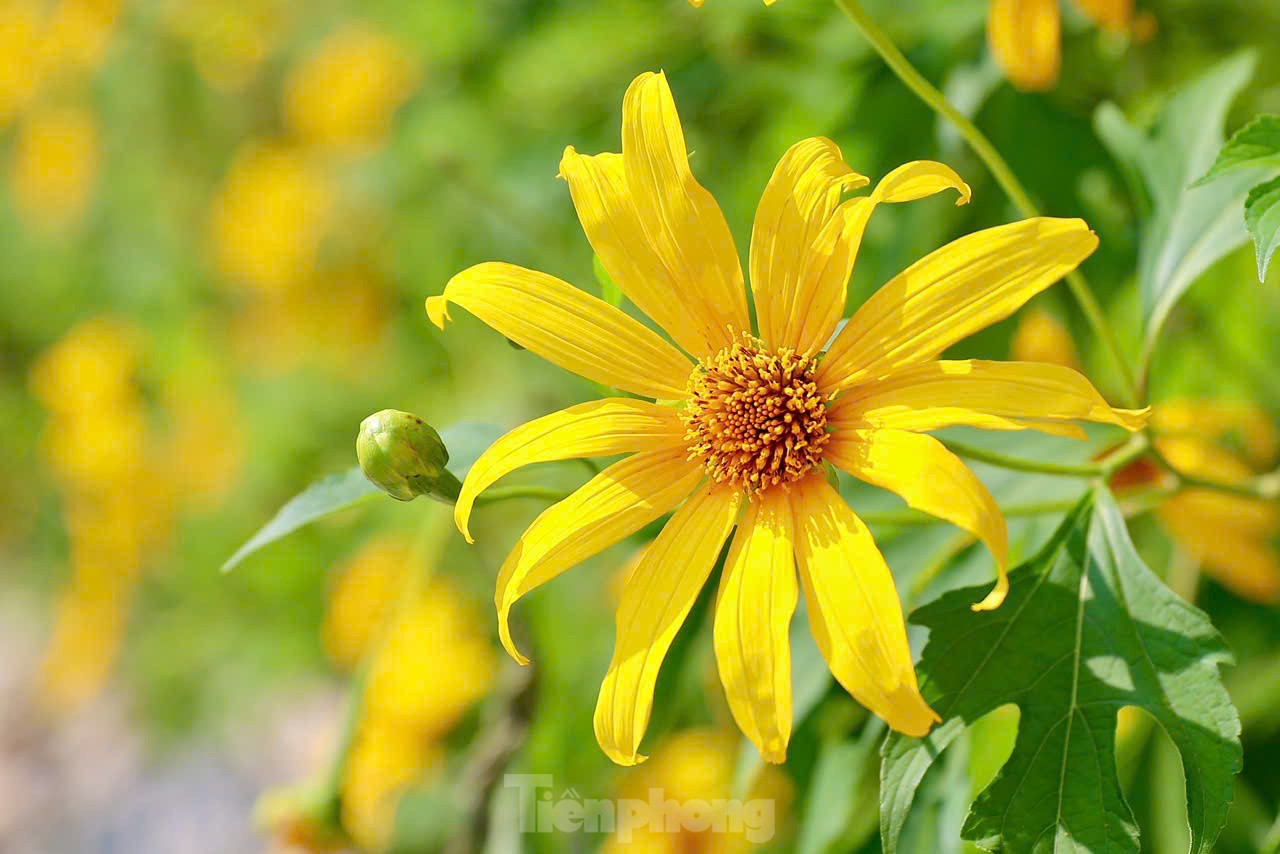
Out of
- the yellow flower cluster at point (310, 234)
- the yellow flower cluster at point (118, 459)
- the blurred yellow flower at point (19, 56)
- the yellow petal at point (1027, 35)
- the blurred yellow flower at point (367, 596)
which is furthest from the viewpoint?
the blurred yellow flower at point (19, 56)

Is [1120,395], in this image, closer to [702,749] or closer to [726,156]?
[726,156]

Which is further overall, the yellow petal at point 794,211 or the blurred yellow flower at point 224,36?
the blurred yellow flower at point 224,36

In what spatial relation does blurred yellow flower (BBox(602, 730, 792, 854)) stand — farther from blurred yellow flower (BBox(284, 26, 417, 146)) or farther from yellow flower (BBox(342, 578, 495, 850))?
blurred yellow flower (BBox(284, 26, 417, 146))

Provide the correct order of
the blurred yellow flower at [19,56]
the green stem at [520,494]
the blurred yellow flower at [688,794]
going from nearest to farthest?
the green stem at [520,494]
the blurred yellow flower at [688,794]
the blurred yellow flower at [19,56]

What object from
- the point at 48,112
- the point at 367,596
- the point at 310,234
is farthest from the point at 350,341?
the point at 48,112

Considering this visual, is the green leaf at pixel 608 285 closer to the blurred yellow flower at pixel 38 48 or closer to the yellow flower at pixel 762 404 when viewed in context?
the yellow flower at pixel 762 404

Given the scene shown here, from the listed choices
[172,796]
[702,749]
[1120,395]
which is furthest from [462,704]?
[172,796]

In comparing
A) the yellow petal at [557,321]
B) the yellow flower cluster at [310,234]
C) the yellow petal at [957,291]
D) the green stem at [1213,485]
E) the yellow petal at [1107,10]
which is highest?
the yellow flower cluster at [310,234]

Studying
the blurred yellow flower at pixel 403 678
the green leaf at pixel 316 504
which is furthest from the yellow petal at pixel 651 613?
the blurred yellow flower at pixel 403 678
